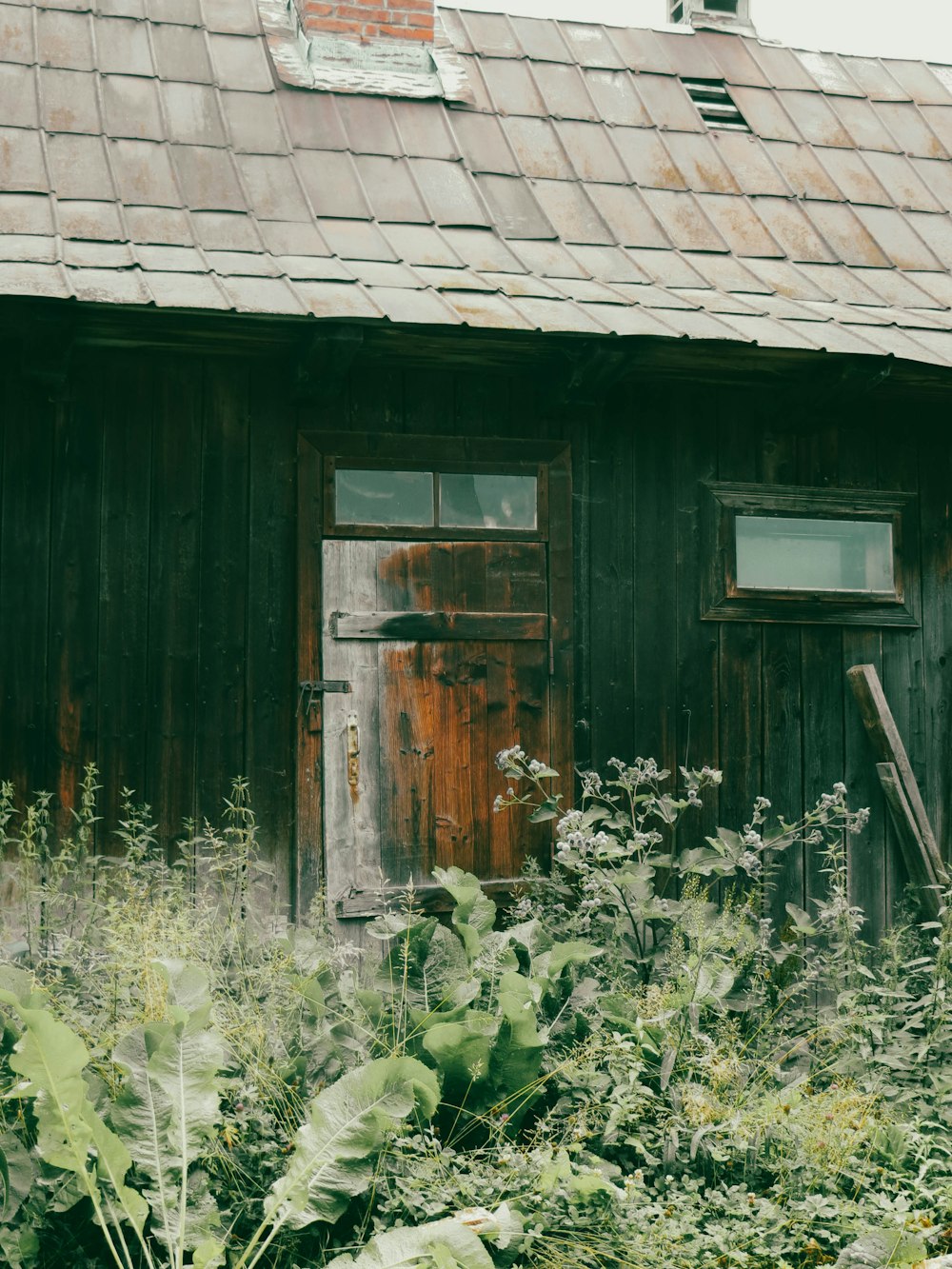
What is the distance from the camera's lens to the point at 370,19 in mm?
7371

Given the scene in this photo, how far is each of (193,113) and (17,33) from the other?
1.02 metres

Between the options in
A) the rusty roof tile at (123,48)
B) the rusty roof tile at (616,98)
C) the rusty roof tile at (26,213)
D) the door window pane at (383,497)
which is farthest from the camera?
the rusty roof tile at (616,98)

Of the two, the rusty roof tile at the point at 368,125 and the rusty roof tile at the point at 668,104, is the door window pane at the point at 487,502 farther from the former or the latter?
the rusty roof tile at the point at 668,104

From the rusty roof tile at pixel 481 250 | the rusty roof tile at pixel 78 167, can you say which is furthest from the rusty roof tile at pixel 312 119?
the rusty roof tile at pixel 78 167

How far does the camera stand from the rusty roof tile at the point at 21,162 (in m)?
5.90

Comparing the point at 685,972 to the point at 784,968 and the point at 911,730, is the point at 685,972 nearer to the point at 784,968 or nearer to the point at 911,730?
the point at 784,968

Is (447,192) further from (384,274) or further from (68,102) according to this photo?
(68,102)

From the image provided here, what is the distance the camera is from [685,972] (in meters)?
4.73

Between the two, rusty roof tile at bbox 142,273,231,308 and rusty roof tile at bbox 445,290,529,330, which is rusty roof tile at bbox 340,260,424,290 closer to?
rusty roof tile at bbox 445,290,529,330

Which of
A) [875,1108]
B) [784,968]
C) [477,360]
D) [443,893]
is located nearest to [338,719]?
[443,893]

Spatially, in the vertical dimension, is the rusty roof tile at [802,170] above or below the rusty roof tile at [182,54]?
below

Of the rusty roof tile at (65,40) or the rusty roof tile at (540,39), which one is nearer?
the rusty roof tile at (65,40)

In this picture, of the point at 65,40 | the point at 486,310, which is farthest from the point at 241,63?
the point at 486,310

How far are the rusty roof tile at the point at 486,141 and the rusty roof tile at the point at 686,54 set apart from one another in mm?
1278
